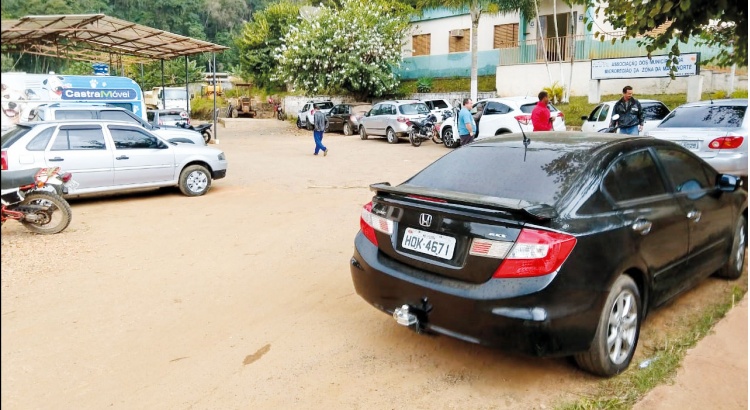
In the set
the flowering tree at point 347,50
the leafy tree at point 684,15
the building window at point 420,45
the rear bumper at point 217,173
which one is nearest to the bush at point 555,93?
the flowering tree at point 347,50

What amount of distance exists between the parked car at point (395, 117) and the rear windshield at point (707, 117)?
11.3m

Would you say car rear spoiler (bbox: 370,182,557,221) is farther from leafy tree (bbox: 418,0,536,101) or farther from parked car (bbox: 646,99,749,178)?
leafy tree (bbox: 418,0,536,101)

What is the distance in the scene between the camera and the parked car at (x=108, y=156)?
29.9ft

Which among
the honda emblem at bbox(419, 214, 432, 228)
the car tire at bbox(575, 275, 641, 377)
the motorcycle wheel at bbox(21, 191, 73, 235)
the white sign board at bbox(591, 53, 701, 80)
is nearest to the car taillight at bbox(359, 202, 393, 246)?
the honda emblem at bbox(419, 214, 432, 228)

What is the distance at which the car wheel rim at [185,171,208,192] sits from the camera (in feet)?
34.9

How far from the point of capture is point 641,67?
739 inches

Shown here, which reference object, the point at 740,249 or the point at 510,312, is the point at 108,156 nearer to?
the point at 510,312

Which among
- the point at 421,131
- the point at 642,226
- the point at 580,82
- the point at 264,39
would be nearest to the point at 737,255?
the point at 642,226

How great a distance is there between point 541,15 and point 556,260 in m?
27.4

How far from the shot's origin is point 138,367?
12.9ft

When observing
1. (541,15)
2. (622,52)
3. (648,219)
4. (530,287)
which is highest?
(541,15)

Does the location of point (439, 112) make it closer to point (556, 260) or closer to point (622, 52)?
point (622, 52)

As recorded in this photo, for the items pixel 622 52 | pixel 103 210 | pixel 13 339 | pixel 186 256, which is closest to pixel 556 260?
pixel 13 339

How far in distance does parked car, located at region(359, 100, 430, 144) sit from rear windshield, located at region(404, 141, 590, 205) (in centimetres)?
1642
